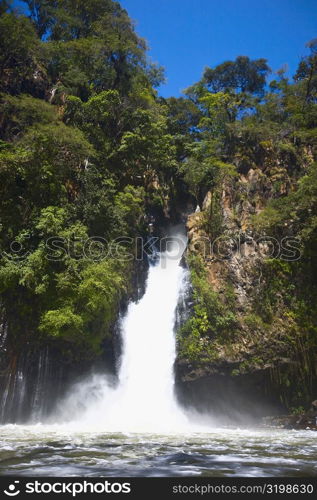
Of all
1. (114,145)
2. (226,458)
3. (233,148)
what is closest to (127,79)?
(114,145)

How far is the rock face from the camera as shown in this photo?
54.9ft

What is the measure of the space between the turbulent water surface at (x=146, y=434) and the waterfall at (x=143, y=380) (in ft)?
0.14

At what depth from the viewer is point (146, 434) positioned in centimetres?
1135

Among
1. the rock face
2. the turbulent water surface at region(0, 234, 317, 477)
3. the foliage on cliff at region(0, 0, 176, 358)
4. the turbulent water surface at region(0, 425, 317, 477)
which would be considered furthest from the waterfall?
the turbulent water surface at region(0, 425, 317, 477)

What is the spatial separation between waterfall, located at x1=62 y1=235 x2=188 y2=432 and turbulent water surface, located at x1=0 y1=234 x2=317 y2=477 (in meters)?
0.04

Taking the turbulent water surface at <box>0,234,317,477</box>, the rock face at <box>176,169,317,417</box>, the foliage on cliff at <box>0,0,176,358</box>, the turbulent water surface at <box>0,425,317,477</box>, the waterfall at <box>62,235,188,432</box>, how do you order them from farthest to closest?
the rock face at <box>176,169,317,417</box> < the waterfall at <box>62,235,188,432</box> < the foliage on cliff at <box>0,0,176,358</box> < the turbulent water surface at <box>0,234,317,477</box> < the turbulent water surface at <box>0,425,317,477</box>

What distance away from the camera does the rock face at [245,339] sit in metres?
16.7

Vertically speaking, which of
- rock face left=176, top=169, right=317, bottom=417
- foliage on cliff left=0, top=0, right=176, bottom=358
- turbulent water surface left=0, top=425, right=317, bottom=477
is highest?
foliage on cliff left=0, top=0, right=176, bottom=358

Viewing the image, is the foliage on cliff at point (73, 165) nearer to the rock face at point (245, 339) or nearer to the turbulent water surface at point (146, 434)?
the turbulent water surface at point (146, 434)

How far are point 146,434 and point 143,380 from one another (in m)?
6.21

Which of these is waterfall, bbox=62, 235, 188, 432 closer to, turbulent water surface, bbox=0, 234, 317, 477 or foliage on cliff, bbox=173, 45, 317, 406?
turbulent water surface, bbox=0, 234, 317, 477

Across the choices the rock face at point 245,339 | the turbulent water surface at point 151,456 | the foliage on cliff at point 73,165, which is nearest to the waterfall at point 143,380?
the rock face at point 245,339

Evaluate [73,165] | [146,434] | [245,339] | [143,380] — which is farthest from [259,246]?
[146,434]
